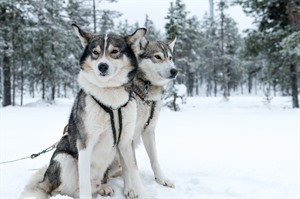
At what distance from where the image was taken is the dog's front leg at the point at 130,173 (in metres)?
3.62

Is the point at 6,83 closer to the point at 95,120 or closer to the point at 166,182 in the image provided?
the point at 166,182

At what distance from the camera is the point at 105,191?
3670 mm

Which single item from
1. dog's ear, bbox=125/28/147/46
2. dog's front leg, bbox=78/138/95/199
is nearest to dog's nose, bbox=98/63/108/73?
dog's ear, bbox=125/28/147/46

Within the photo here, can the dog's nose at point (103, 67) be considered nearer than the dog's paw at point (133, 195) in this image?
Yes

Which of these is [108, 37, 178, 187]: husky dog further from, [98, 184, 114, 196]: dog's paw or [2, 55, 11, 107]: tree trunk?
[2, 55, 11, 107]: tree trunk

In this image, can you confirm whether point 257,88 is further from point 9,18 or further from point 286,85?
point 9,18

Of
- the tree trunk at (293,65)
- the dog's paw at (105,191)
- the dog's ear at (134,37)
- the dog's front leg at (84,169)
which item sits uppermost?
the tree trunk at (293,65)

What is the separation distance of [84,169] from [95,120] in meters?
0.51

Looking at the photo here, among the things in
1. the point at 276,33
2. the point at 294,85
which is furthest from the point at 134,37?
the point at 294,85

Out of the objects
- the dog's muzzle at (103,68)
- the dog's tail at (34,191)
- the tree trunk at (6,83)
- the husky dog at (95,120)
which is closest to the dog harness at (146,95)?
the husky dog at (95,120)

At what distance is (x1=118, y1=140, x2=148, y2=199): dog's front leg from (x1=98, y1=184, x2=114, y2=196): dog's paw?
6.8 inches

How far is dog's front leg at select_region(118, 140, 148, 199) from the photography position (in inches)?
143

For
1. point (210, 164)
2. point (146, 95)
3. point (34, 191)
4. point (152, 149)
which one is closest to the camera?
point (34, 191)

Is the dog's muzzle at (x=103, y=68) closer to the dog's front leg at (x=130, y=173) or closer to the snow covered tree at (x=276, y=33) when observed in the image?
the dog's front leg at (x=130, y=173)
